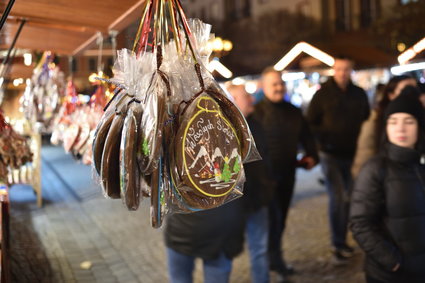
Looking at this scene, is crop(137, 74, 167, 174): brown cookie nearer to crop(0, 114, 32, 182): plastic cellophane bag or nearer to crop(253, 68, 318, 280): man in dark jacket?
crop(0, 114, 32, 182): plastic cellophane bag

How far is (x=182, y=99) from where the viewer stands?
5.12 feet

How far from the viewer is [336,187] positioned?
5684 mm

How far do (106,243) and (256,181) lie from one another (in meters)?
3.04

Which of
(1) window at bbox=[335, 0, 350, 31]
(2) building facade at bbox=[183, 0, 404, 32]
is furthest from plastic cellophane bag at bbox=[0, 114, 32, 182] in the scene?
(1) window at bbox=[335, 0, 350, 31]

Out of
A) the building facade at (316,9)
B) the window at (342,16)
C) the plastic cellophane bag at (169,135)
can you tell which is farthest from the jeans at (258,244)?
the window at (342,16)

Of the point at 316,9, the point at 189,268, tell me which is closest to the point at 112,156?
the point at 189,268

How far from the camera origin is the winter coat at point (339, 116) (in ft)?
18.6

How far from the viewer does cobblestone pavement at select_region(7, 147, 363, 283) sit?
507 centimetres

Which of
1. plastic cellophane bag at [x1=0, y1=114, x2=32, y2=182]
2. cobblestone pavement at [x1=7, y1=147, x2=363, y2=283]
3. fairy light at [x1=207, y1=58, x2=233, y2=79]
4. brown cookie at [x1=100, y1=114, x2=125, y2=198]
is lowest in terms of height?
cobblestone pavement at [x1=7, y1=147, x2=363, y2=283]

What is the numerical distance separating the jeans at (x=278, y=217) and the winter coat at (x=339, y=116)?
2.53 feet

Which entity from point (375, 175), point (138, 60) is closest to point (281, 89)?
point (375, 175)

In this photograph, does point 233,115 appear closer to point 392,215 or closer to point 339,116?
point 392,215

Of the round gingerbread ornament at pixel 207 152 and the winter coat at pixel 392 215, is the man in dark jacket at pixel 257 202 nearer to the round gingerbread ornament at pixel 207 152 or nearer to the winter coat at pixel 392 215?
the winter coat at pixel 392 215

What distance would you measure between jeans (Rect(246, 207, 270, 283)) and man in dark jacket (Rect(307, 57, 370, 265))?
156cm
